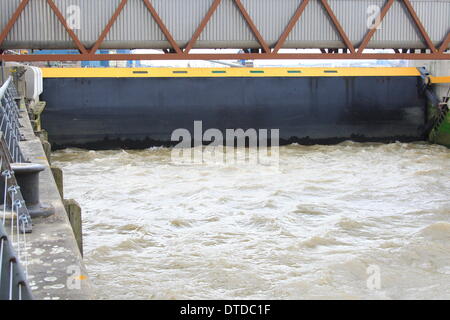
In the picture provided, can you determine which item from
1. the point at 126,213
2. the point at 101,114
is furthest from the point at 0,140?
the point at 101,114

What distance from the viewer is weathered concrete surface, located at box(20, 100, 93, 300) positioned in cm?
316

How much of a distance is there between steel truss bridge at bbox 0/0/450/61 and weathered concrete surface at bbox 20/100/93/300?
940 cm

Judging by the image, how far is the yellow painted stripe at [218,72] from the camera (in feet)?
57.4

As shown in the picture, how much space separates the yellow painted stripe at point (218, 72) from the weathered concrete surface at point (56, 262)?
43.1 ft

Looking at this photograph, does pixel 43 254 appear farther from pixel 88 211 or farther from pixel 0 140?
pixel 88 211

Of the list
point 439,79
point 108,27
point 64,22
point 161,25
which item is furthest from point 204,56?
point 439,79

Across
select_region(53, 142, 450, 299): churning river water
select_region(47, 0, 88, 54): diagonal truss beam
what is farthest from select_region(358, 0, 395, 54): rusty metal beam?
select_region(47, 0, 88, 54): diagonal truss beam

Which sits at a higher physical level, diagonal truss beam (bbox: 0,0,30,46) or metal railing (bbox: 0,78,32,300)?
diagonal truss beam (bbox: 0,0,30,46)

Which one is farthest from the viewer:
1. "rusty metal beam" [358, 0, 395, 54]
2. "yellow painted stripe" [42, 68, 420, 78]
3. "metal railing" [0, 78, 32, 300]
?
"yellow painted stripe" [42, 68, 420, 78]

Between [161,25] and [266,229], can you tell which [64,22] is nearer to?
[161,25]

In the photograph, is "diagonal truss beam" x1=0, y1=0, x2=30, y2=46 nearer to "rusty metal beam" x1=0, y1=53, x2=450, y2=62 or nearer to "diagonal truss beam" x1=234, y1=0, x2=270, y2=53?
"rusty metal beam" x1=0, y1=53, x2=450, y2=62

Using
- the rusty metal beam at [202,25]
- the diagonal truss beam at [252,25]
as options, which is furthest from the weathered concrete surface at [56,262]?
the diagonal truss beam at [252,25]

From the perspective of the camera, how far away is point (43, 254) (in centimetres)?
367

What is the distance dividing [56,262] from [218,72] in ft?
48.7
